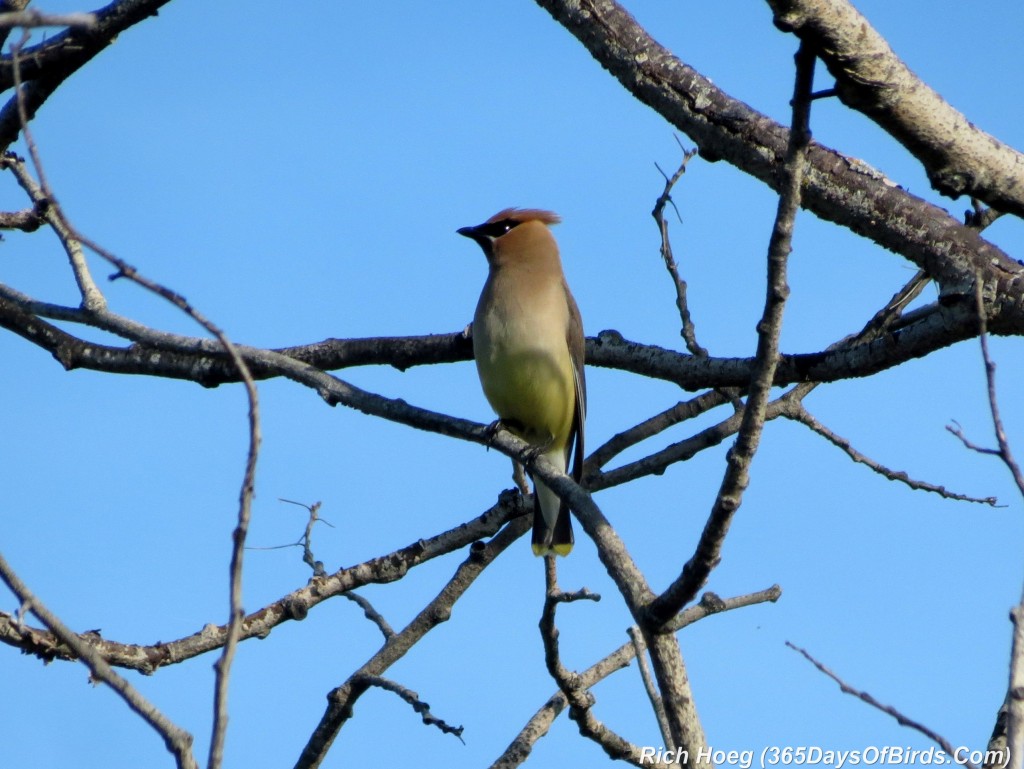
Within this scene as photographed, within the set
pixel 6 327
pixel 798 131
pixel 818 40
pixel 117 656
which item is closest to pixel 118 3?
pixel 6 327

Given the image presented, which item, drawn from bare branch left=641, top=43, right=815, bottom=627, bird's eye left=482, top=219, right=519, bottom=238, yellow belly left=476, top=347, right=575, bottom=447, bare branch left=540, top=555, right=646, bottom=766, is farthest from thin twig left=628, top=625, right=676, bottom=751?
bird's eye left=482, top=219, right=519, bottom=238

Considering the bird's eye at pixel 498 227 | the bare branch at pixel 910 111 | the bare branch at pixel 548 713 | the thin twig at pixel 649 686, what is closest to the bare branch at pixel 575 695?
the bare branch at pixel 548 713

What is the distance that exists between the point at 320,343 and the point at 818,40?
194 centimetres

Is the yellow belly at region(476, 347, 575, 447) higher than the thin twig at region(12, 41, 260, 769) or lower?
higher

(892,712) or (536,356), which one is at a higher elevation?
(536,356)

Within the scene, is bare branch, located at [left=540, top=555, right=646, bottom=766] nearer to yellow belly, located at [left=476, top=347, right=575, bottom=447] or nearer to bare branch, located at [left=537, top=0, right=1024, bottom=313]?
bare branch, located at [left=537, top=0, right=1024, bottom=313]

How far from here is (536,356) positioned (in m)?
5.36

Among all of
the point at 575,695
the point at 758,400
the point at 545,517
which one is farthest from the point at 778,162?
the point at 545,517

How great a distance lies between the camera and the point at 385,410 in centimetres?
340

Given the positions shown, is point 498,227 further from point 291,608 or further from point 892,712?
point 892,712

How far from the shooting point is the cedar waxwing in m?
5.26

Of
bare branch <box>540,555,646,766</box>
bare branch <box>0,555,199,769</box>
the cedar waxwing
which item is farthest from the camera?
the cedar waxwing

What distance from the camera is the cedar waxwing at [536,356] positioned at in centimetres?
526

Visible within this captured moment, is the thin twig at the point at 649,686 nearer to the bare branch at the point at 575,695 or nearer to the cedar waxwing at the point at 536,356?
the bare branch at the point at 575,695
